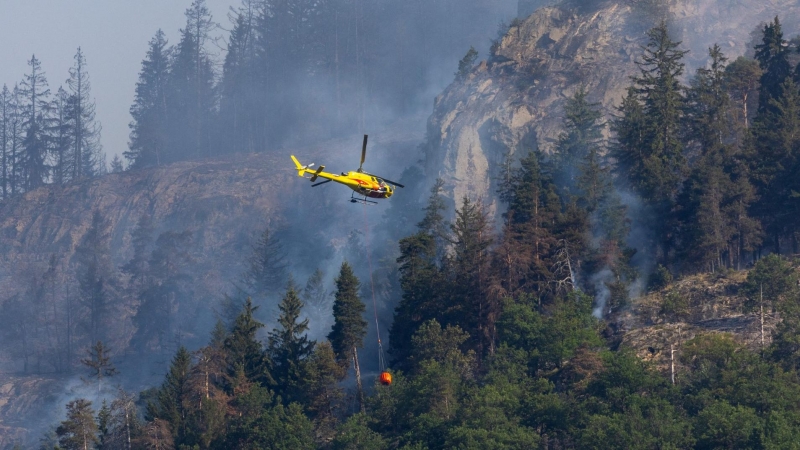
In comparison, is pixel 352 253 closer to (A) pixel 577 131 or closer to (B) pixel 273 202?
(B) pixel 273 202

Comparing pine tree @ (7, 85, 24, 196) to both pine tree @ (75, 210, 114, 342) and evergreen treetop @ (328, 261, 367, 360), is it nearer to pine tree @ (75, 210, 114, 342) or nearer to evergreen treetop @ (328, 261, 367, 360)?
pine tree @ (75, 210, 114, 342)

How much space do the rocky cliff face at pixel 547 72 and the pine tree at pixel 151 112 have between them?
4624 cm

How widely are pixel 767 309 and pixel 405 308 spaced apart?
22268 mm

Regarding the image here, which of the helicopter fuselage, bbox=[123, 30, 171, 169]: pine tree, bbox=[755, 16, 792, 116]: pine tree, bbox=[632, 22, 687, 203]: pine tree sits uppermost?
bbox=[123, 30, 171, 169]: pine tree

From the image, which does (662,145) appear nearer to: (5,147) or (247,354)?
(247,354)

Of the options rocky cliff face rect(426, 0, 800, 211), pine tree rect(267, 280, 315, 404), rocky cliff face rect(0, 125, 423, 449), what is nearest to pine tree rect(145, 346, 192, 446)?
pine tree rect(267, 280, 315, 404)

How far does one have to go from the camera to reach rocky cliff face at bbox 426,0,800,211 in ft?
308

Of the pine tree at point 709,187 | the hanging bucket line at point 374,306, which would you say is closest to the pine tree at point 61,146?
the hanging bucket line at point 374,306

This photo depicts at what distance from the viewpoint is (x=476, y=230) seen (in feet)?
242

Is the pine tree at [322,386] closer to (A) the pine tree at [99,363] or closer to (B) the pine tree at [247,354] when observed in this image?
(B) the pine tree at [247,354]

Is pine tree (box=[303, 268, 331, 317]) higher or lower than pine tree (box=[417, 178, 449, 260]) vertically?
lower

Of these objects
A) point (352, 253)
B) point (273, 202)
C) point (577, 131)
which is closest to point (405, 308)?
point (577, 131)

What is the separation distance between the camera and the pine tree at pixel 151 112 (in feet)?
445

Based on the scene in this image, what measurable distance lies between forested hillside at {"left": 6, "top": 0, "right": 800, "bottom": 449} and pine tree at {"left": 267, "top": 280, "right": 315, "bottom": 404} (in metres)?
0.19
